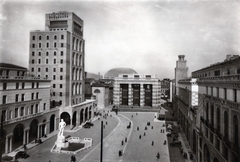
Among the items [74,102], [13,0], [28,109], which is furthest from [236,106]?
[74,102]

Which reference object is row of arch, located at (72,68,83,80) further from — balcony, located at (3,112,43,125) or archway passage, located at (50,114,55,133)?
balcony, located at (3,112,43,125)

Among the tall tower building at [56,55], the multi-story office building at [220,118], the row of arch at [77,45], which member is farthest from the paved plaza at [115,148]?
the row of arch at [77,45]

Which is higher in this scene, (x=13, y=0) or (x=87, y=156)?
(x=13, y=0)

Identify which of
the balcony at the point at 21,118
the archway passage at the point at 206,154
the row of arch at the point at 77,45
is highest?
the row of arch at the point at 77,45

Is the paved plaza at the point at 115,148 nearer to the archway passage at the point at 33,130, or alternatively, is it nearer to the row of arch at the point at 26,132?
the row of arch at the point at 26,132

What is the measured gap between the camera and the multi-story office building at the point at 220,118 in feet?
58.3

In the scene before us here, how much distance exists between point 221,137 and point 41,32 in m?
52.5

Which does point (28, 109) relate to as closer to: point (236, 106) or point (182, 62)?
point (236, 106)

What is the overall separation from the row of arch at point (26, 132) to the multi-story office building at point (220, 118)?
33.6 m

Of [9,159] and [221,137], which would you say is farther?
[9,159]

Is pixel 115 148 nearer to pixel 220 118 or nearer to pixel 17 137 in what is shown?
pixel 17 137

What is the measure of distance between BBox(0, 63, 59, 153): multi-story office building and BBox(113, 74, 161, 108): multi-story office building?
164ft

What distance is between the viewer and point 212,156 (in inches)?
915

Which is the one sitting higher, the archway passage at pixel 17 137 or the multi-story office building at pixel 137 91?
the multi-story office building at pixel 137 91
